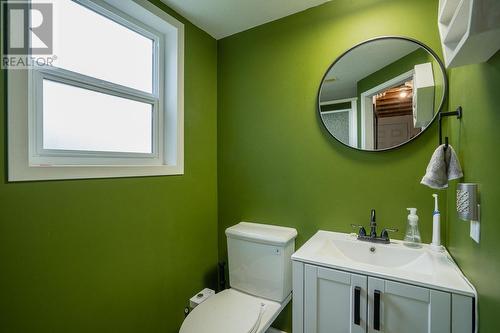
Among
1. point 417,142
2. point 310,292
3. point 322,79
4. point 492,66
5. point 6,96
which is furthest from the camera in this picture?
point 322,79

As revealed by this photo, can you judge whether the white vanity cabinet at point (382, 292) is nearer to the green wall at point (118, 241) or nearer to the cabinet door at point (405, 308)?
the cabinet door at point (405, 308)

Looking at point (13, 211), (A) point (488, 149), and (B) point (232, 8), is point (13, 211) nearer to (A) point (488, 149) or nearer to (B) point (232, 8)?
(B) point (232, 8)

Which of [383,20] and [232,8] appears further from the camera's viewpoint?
[232,8]

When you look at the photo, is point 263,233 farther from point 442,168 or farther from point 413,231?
point 442,168

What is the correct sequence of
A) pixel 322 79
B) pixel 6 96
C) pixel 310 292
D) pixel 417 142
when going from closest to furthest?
pixel 6 96, pixel 310 292, pixel 417 142, pixel 322 79

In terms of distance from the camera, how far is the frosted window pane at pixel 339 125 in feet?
5.01

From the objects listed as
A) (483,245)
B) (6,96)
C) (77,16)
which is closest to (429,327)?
(483,245)

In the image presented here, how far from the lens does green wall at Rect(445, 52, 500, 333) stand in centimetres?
74

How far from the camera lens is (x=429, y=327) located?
3.09 ft

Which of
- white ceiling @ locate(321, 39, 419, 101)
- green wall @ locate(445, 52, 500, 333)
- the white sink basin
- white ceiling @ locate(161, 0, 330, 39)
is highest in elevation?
white ceiling @ locate(161, 0, 330, 39)

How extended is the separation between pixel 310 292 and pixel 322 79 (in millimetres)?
1280

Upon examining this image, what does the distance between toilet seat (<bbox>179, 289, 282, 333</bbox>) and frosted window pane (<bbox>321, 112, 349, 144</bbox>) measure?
1.15m

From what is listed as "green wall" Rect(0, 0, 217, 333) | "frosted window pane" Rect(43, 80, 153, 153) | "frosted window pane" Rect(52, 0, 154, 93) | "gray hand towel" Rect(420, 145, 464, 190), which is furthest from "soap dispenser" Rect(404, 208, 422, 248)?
"frosted window pane" Rect(52, 0, 154, 93)

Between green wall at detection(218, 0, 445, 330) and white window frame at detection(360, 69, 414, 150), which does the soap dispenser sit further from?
white window frame at detection(360, 69, 414, 150)
